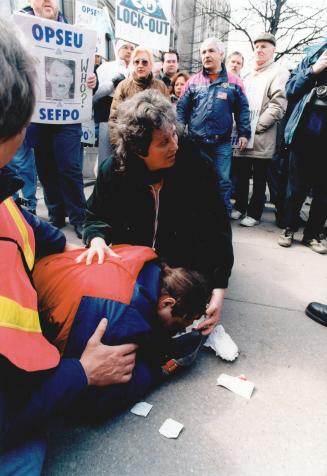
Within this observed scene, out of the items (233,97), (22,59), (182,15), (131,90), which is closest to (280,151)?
(233,97)

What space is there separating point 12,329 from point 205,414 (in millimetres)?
921

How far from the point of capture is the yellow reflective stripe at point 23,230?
1.27 meters

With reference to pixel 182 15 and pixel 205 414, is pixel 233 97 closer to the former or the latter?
pixel 205 414

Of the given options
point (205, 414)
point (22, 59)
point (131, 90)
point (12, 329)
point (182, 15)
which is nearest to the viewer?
point (22, 59)

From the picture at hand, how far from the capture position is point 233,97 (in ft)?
11.9

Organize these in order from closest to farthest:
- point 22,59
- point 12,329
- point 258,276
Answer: point 22,59 → point 12,329 → point 258,276

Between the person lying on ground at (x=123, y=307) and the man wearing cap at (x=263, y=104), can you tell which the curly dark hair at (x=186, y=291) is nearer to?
the person lying on ground at (x=123, y=307)

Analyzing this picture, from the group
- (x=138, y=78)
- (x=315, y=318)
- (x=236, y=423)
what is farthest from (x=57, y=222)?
(x=236, y=423)

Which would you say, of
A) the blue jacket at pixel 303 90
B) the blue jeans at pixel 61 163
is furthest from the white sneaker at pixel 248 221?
the blue jeans at pixel 61 163

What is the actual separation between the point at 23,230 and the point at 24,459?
29.6 inches

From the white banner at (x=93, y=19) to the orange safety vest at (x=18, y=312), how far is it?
517cm

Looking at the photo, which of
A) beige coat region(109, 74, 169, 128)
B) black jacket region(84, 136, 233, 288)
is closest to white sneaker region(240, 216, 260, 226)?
beige coat region(109, 74, 169, 128)

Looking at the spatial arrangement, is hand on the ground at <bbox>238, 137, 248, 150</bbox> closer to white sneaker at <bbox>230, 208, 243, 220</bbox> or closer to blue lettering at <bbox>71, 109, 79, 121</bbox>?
white sneaker at <bbox>230, 208, 243, 220</bbox>

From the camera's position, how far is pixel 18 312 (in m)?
1.00
